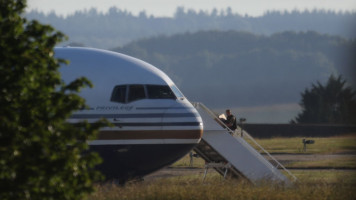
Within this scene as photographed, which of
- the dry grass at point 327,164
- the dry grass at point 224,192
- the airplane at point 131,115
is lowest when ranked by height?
the dry grass at point 327,164

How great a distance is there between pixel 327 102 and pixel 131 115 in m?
91.5

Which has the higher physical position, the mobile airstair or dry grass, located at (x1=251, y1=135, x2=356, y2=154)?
the mobile airstair

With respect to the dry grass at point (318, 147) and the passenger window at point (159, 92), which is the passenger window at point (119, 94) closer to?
the passenger window at point (159, 92)

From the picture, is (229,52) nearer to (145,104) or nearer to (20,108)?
(145,104)

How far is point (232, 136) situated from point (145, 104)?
4.01 metres

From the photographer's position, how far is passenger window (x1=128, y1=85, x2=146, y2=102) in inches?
979

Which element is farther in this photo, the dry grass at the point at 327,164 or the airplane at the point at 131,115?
the dry grass at the point at 327,164

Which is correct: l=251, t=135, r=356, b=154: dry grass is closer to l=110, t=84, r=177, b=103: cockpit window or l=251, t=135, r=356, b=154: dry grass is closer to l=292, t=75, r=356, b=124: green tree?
l=110, t=84, r=177, b=103: cockpit window

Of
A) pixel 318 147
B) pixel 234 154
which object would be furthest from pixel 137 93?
pixel 318 147

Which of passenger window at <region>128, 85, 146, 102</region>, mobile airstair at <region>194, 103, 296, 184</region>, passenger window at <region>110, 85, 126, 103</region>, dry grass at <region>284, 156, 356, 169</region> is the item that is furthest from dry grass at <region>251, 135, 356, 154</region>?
passenger window at <region>110, 85, 126, 103</region>

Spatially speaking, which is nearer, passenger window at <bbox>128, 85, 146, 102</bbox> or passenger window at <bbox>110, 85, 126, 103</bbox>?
passenger window at <bbox>110, 85, 126, 103</bbox>

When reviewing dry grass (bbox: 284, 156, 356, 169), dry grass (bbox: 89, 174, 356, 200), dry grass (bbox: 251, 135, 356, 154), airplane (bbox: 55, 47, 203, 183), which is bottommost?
dry grass (bbox: 251, 135, 356, 154)

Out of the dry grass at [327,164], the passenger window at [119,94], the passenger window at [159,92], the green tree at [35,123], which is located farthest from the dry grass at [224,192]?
the dry grass at [327,164]

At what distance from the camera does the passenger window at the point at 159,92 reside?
2495 centimetres
